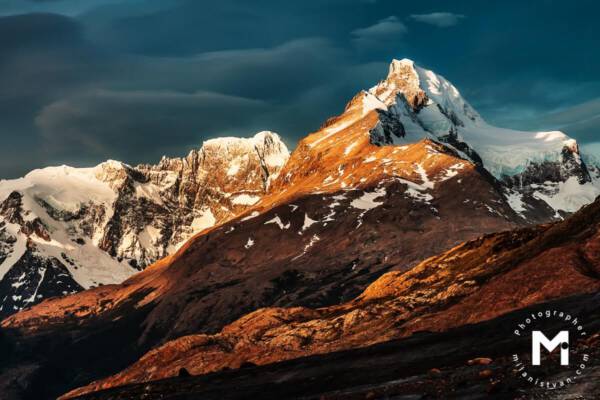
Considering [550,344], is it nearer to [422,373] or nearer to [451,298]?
[422,373]

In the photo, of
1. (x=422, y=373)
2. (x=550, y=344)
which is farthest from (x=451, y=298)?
(x=550, y=344)

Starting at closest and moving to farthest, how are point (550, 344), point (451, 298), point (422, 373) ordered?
point (550, 344) → point (422, 373) → point (451, 298)

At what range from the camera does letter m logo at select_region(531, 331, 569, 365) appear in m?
68.9

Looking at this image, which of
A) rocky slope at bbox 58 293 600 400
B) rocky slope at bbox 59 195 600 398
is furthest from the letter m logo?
rocky slope at bbox 59 195 600 398

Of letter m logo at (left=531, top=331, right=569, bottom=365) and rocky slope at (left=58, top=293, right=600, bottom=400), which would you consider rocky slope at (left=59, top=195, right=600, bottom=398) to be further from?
letter m logo at (left=531, top=331, right=569, bottom=365)

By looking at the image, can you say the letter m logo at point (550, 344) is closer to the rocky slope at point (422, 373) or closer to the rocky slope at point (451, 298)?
the rocky slope at point (422, 373)

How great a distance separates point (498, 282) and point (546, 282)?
547 inches

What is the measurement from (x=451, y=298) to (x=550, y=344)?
7980 centimetres

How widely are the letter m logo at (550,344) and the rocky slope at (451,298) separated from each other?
39964 mm

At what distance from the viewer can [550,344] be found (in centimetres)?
7531

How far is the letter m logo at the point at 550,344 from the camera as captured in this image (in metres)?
68.9

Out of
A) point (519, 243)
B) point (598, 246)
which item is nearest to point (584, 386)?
point (598, 246)

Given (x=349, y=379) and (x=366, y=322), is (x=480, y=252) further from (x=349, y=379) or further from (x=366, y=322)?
(x=349, y=379)

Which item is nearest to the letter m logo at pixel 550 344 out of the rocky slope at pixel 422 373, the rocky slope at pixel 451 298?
the rocky slope at pixel 422 373
